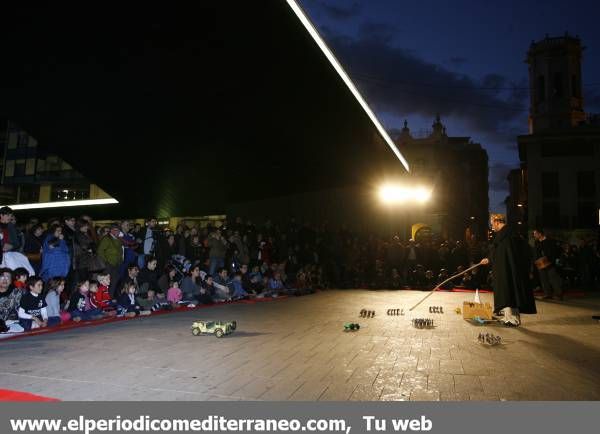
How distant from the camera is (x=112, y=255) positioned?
8977 millimetres

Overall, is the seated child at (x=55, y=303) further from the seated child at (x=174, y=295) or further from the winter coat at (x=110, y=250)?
the seated child at (x=174, y=295)

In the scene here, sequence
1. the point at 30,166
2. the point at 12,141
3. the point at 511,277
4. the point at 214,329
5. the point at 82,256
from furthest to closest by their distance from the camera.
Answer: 1. the point at 12,141
2. the point at 30,166
3. the point at 82,256
4. the point at 511,277
5. the point at 214,329

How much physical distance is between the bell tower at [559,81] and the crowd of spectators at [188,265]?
4300 centimetres

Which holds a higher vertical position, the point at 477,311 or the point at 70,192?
the point at 70,192

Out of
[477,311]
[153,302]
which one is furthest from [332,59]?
[153,302]

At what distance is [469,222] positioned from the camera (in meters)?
→ 65.6

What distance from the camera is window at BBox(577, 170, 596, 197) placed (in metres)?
38.4

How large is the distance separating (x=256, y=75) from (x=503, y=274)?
651 cm

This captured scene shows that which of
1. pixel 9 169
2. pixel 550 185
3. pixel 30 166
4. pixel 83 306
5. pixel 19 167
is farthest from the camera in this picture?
pixel 9 169

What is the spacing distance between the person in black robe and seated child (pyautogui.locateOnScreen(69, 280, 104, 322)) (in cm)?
686

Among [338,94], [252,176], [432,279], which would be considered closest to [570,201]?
[432,279]

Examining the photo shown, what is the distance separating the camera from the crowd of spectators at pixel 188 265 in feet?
25.1

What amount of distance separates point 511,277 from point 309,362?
167 inches

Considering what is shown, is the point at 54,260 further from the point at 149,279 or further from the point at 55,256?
the point at 149,279
